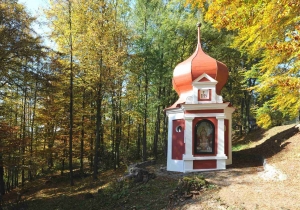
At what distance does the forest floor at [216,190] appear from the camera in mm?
7184

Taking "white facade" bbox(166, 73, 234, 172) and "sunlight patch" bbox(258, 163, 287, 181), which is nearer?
"sunlight patch" bbox(258, 163, 287, 181)

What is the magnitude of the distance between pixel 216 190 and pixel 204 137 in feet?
13.8

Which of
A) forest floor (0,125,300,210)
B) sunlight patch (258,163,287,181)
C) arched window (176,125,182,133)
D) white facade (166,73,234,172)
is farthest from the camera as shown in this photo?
arched window (176,125,182,133)

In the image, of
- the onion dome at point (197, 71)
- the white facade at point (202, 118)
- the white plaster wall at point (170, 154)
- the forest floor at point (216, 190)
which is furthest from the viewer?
the onion dome at point (197, 71)

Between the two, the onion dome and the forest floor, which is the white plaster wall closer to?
the onion dome

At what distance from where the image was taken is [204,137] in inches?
483

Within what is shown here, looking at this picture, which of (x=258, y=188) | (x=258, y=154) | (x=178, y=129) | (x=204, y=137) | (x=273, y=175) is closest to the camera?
(x=258, y=188)

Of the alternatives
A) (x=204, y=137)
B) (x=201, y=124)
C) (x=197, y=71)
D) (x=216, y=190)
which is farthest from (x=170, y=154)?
(x=216, y=190)

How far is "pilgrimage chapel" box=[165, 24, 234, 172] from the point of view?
39.6 feet

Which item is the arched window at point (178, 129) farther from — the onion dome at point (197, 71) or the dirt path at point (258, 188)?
the dirt path at point (258, 188)

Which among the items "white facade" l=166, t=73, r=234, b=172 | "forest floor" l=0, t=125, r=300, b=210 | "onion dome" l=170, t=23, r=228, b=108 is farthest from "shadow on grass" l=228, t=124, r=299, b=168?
"onion dome" l=170, t=23, r=228, b=108

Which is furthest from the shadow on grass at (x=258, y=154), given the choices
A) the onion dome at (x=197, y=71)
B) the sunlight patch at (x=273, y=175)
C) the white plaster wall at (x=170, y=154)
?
the onion dome at (x=197, y=71)

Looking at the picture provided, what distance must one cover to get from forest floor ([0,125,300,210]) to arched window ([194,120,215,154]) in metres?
1.27

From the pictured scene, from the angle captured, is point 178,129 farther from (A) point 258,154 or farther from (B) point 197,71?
(A) point 258,154
